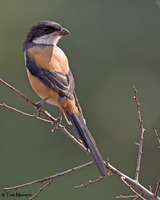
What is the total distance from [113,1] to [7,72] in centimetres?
237

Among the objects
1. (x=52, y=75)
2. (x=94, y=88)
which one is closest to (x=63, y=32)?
(x=52, y=75)

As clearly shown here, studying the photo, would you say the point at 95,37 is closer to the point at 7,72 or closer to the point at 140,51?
the point at 140,51

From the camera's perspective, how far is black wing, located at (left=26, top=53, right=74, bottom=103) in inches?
152

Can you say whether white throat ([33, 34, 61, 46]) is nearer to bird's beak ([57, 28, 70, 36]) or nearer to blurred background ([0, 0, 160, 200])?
bird's beak ([57, 28, 70, 36])

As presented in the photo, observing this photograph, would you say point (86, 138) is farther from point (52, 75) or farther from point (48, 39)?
point (48, 39)

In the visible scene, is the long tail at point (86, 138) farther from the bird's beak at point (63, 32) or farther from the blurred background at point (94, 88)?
the blurred background at point (94, 88)

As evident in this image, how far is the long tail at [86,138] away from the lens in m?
3.17

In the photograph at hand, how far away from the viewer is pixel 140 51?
942cm

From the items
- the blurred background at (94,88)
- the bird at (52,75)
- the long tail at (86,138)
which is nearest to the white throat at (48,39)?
the bird at (52,75)

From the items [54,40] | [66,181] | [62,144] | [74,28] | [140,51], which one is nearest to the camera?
[54,40]

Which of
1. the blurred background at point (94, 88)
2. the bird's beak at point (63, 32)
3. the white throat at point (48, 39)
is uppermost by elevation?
the bird's beak at point (63, 32)

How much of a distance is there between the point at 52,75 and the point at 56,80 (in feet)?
0.22

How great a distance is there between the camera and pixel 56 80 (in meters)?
3.92

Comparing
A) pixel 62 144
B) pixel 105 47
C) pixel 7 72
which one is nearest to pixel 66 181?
pixel 62 144
